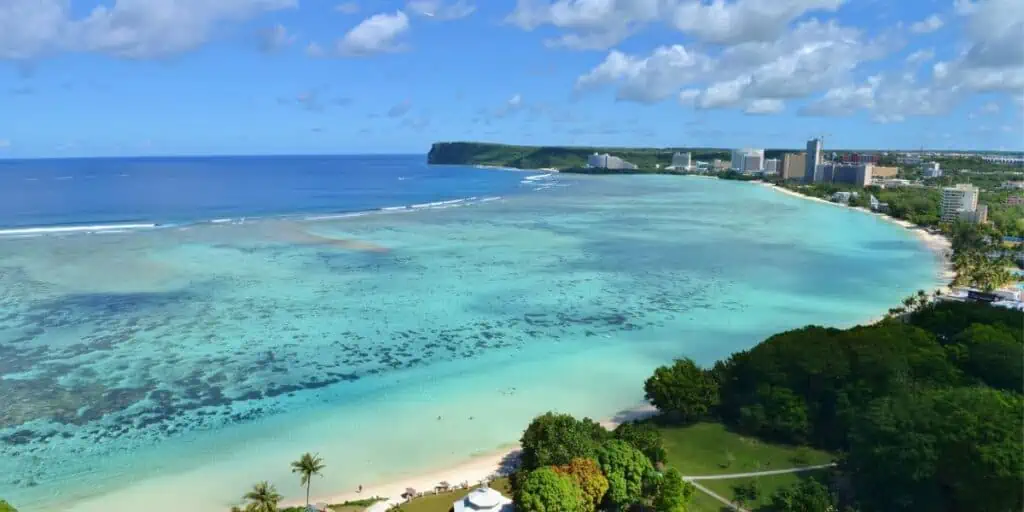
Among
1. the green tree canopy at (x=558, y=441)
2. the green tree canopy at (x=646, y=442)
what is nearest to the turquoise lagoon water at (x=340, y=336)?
the green tree canopy at (x=558, y=441)

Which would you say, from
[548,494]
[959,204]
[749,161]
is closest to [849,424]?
[548,494]

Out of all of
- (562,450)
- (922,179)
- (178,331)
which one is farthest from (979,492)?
(922,179)

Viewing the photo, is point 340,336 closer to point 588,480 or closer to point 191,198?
point 588,480

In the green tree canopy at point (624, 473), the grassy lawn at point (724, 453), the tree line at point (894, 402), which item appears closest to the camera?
the tree line at point (894, 402)

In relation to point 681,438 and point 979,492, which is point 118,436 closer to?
point 681,438

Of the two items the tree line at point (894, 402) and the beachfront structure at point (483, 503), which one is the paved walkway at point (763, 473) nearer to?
the tree line at point (894, 402)

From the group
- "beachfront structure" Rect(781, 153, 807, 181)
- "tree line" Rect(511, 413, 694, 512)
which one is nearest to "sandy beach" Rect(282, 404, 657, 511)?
"tree line" Rect(511, 413, 694, 512)

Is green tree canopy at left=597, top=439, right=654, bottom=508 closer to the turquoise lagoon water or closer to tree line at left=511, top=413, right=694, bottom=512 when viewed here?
tree line at left=511, top=413, right=694, bottom=512
